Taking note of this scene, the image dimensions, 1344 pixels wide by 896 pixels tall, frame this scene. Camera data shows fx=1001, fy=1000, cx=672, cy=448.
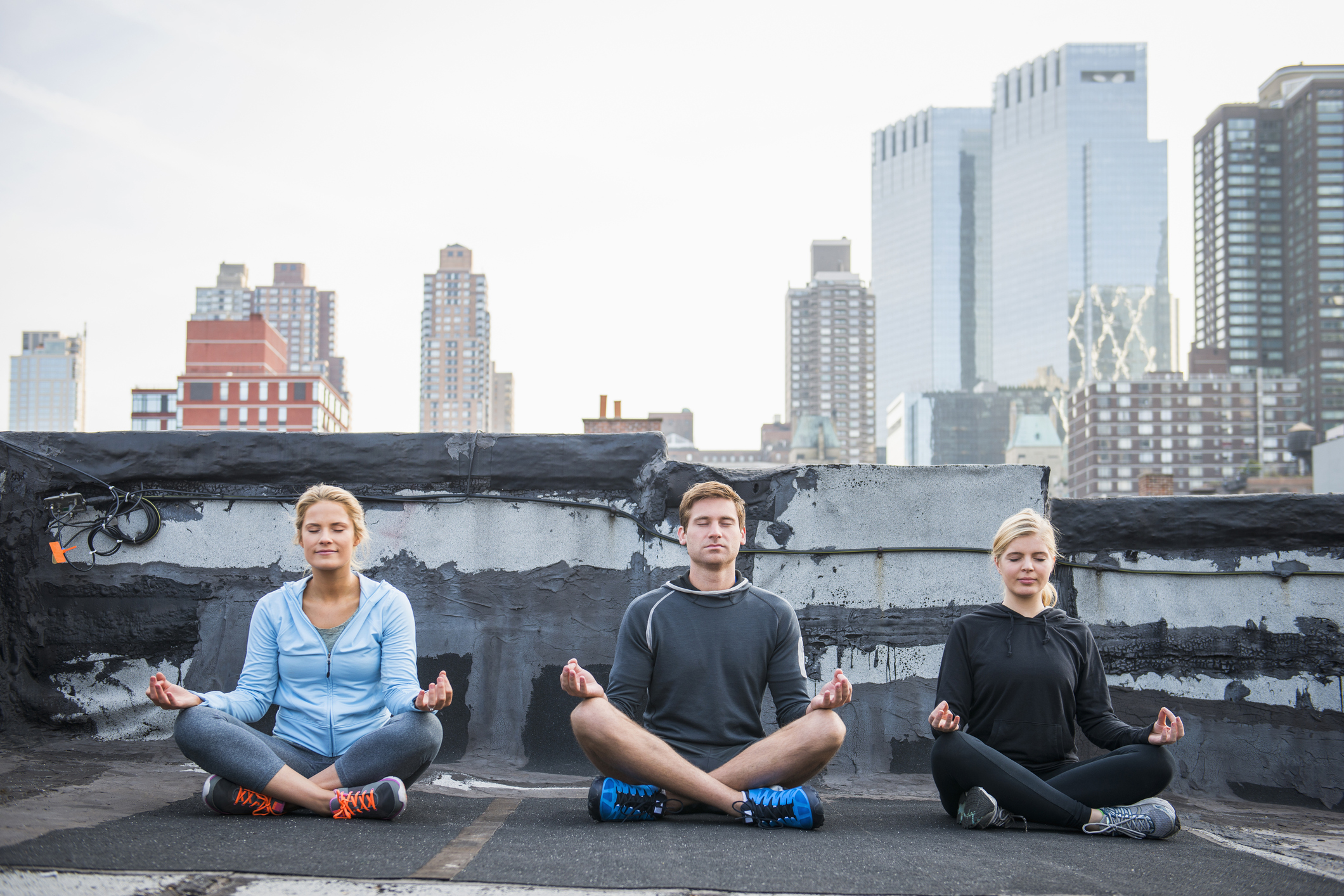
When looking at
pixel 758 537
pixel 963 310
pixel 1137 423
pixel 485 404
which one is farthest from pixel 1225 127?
pixel 758 537

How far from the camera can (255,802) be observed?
2.76 metres

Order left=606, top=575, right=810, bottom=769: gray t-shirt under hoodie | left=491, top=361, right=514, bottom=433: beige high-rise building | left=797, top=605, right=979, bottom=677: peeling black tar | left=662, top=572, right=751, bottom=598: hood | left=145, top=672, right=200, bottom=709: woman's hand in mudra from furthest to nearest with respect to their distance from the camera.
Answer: left=491, top=361, right=514, bottom=433: beige high-rise building → left=797, top=605, right=979, bottom=677: peeling black tar → left=662, top=572, right=751, bottom=598: hood → left=606, top=575, right=810, bottom=769: gray t-shirt under hoodie → left=145, top=672, right=200, bottom=709: woman's hand in mudra

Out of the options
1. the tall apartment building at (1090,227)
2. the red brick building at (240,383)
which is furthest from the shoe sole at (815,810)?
the tall apartment building at (1090,227)

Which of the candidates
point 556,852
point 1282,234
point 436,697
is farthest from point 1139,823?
point 1282,234

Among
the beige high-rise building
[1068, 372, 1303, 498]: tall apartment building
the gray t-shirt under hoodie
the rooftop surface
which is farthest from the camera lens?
the beige high-rise building

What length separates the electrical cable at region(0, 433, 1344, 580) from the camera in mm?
4039

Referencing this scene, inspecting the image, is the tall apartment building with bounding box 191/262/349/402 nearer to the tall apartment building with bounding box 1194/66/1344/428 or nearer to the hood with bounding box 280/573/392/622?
the tall apartment building with bounding box 1194/66/1344/428

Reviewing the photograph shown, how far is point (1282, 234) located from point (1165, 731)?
137669 millimetres

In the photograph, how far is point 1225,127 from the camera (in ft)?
382

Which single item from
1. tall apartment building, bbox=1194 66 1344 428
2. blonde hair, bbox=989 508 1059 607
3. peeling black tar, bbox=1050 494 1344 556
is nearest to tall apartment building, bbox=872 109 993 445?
tall apartment building, bbox=1194 66 1344 428

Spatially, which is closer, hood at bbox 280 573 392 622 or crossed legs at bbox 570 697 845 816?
crossed legs at bbox 570 697 845 816

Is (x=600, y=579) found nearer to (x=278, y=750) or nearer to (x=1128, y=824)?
(x=278, y=750)

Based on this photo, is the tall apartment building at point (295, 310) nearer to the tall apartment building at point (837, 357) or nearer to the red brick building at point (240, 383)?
the tall apartment building at point (837, 357)

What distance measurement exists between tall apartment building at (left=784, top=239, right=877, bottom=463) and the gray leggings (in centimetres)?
15247
